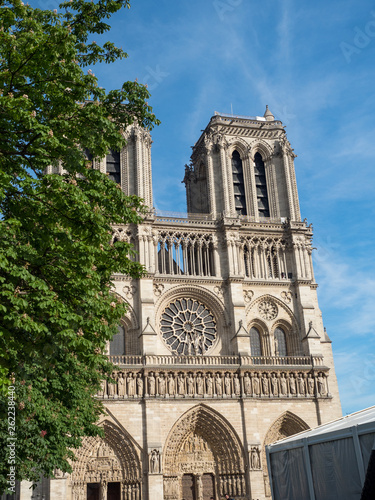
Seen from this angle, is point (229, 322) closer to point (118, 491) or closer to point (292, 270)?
point (292, 270)

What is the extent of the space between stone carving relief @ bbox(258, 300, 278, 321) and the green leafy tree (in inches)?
879

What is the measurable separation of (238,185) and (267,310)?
8435mm

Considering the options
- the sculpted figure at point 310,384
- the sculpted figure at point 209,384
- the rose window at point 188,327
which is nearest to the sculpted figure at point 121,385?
the rose window at point 188,327

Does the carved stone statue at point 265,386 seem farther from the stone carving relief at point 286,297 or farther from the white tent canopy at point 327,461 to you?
the white tent canopy at point 327,461

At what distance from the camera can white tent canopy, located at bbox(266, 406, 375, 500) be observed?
9906 millimetres

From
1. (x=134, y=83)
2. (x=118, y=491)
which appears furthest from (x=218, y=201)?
(x=134, y=83)

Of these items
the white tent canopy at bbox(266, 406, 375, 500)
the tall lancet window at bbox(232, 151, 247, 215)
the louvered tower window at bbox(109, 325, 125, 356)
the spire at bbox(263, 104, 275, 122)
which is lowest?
the white tent canopy at bbox(266, 406, 375, 500)

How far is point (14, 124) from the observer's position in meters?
11.0

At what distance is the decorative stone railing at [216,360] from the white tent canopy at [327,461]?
1700cm

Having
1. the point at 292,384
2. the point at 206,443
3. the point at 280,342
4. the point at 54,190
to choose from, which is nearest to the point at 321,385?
the point at 292,384

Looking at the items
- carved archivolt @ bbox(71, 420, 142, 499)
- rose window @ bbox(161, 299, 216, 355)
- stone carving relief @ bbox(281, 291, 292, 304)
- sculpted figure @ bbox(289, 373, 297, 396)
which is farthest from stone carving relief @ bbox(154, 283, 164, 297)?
sculpted figure @ bbox(289, 373, 297, 396)

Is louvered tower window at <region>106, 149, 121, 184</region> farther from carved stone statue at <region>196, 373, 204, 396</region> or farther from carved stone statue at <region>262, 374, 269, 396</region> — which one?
carved stone statue at <region>262, 374, 269, 396</region>

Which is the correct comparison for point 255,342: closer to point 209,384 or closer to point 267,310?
point 267,310

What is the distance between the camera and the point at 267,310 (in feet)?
112
